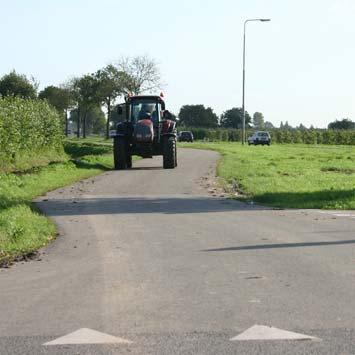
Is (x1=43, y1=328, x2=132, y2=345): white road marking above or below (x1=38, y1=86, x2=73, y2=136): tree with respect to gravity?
below

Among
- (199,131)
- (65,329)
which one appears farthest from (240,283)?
(199,131)

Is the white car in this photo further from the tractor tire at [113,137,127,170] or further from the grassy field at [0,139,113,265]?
the tractor tire at [113,137,127,170]

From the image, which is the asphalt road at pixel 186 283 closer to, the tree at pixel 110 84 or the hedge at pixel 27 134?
the hedge at pixel 27 134

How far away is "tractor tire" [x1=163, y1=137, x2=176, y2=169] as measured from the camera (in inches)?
1219

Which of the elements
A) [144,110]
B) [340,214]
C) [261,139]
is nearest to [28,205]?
[340,214]

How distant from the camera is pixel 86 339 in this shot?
6.04m

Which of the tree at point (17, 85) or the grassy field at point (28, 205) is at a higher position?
the tree at point (17, 85)

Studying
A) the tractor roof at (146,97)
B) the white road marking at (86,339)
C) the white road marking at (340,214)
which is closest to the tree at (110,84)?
the tractor roof at (146,97)

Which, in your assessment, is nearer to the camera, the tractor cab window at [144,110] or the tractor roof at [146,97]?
the tractor cab window at [144,110]

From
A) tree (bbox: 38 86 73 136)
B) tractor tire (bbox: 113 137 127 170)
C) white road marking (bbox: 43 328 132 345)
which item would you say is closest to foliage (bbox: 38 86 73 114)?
tree (bbox: 38 86 73 136)

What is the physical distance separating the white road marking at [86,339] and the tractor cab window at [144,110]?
25954mm

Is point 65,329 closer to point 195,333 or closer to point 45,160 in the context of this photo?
point 195,333

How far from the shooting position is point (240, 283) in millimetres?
8242

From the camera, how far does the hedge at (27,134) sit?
30695mm
